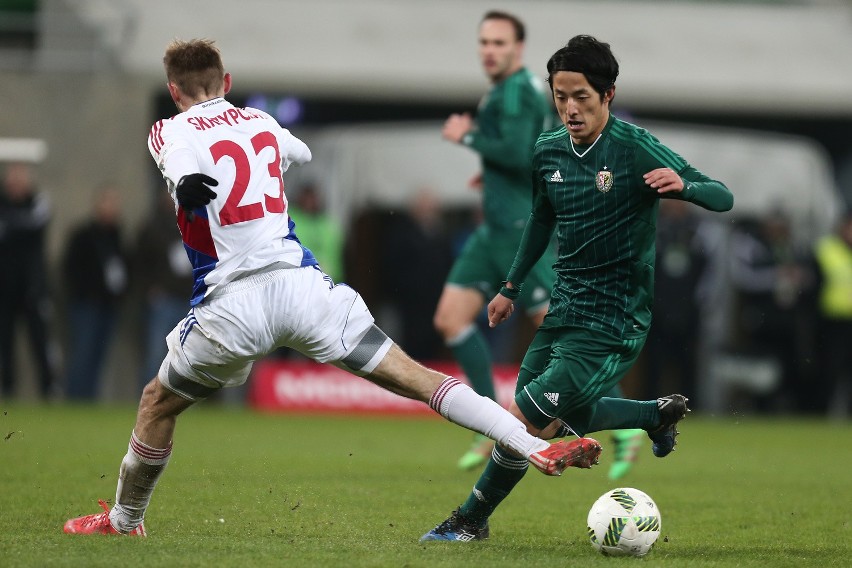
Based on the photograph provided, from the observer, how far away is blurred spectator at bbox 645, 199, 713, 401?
1647cm

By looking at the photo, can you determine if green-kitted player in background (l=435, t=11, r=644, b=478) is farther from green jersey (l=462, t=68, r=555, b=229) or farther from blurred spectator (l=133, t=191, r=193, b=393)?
blurred spectator (l=133, t=191, r=193, b=393)

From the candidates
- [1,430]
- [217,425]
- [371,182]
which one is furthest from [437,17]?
[1,430]

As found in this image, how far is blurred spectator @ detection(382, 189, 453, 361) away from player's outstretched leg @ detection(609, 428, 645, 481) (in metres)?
7.78

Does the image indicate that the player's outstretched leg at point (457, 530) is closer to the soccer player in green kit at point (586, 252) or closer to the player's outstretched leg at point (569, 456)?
the soccer player in green kit at point (586, 252)

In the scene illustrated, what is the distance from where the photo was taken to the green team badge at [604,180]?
6488 millimetres

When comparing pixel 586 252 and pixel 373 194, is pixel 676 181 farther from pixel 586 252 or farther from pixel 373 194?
pixel 373 194

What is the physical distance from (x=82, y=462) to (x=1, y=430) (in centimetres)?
327

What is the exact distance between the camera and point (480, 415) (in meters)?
6.14

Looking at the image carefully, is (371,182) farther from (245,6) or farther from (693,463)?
(693,463)

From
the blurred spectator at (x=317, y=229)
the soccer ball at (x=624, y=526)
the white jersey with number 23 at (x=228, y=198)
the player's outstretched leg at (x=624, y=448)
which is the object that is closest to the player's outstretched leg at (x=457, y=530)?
the soccer ball at (x=624, y=526)

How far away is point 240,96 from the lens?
60.9 ft

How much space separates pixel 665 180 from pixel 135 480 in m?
2.75

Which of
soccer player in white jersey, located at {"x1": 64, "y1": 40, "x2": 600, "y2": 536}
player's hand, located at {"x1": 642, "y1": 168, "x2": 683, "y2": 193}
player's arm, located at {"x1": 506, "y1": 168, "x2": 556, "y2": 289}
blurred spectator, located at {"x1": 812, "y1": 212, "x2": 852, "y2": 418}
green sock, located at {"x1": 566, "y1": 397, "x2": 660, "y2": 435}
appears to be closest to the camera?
player's hand, located at {"x1": 642, "y1": 168, "x2": 683, "y2": 193}

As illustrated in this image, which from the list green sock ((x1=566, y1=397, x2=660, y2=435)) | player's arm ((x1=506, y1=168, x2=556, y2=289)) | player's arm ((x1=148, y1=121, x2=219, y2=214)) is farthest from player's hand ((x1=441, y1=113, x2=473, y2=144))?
player's arm ((x1=148, y1=121, x2=219, y2=214))
